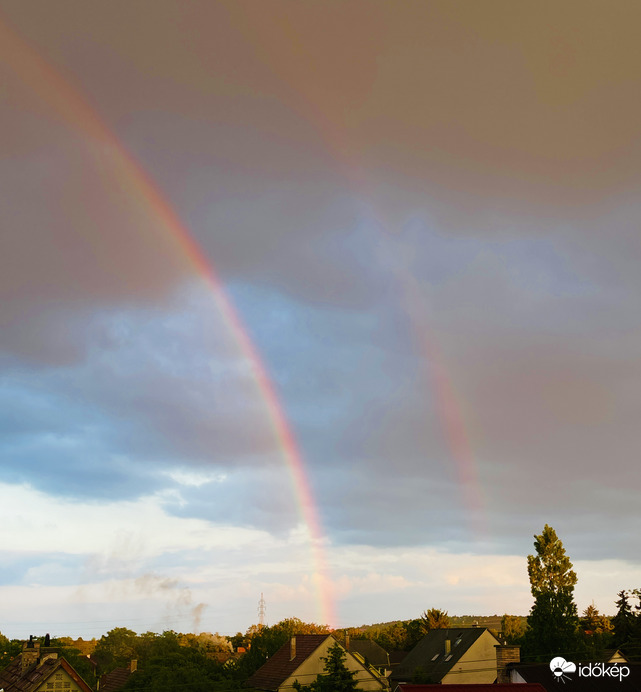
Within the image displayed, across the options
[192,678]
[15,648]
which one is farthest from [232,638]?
[192,678]

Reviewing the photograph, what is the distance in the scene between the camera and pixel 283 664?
75.3 meters

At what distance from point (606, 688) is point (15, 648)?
125 m

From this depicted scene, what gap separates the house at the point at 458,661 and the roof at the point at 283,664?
24206mm

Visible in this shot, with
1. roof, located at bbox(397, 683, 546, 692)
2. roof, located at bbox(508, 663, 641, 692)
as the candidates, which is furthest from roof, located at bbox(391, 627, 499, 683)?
roof, located at bbox(397, 683, 546, 692)

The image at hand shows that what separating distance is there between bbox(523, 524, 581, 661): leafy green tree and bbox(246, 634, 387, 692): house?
20.8 meters

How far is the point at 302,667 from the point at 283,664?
3169 millimetres

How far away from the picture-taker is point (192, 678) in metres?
58.8

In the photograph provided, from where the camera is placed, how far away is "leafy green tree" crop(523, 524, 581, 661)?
8619cm

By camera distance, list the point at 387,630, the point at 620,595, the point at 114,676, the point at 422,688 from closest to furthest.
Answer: the point at 422,688 → the point at 114,676 → the point at 620,595 → the point at 387,630

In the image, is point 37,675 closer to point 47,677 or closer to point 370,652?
point 47,677

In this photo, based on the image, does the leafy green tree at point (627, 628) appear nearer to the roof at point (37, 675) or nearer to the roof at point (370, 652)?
the roof at point (370, 652)

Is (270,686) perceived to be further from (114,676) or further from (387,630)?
(387,630)

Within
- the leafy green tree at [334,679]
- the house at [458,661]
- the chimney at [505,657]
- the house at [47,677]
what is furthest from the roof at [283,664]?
the house at [458,661]

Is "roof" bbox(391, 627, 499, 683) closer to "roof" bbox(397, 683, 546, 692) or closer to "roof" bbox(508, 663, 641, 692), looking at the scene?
"roof" bbox(508, 663, 641, 692)
